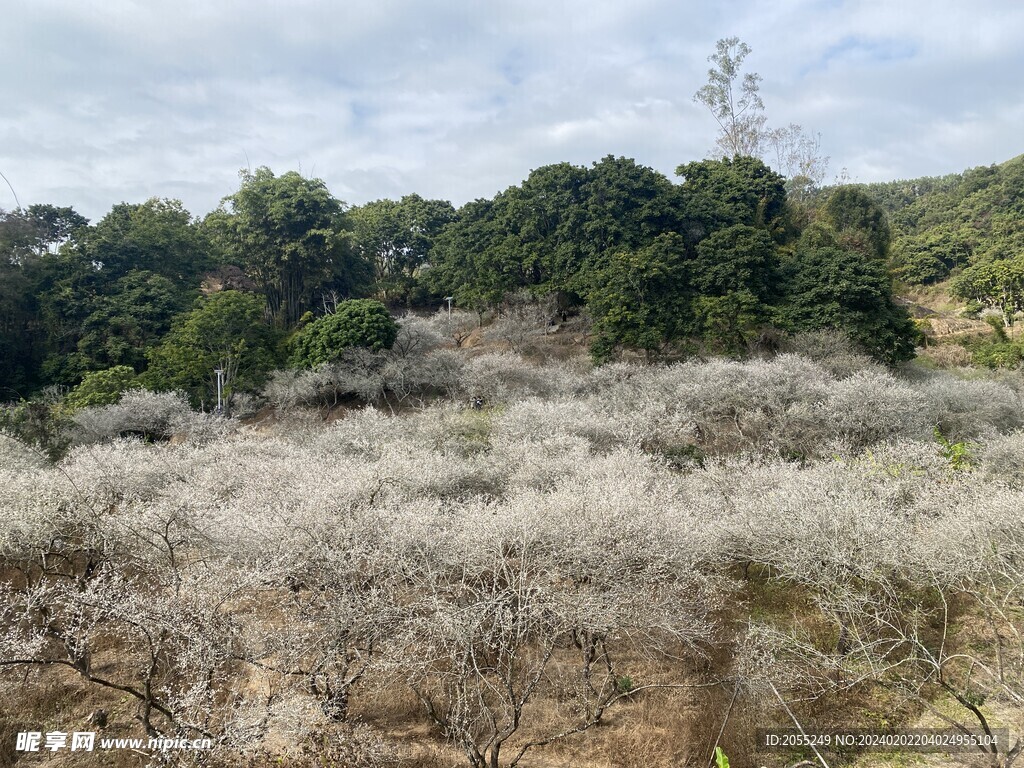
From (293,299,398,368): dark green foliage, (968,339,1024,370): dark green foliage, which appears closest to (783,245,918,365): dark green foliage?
(968,339,1024,370): dark green foliage

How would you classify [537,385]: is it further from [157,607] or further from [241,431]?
[157,607]

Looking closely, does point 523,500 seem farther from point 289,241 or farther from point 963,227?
point 963,227

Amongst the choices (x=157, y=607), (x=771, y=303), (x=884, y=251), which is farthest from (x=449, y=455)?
(x=884, y=251)

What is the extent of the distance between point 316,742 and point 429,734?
Result: 4.90ft

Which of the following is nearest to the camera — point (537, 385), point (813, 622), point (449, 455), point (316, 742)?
point (316, 742)

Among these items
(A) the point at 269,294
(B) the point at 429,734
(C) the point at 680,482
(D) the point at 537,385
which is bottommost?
(B) the point at 429,734

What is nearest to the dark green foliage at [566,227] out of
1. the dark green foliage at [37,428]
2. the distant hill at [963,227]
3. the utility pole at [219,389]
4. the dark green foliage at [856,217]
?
the dark green foliage at [856,217]

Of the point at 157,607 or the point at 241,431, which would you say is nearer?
the point at 157,607

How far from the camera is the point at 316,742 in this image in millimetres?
7090

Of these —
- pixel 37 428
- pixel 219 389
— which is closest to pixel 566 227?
pixel 219 389

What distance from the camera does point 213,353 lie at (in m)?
25.2

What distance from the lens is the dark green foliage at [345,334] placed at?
24.9 m

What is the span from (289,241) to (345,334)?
11040 mm

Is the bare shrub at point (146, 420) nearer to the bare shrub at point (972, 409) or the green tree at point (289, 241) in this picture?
the green tree at point (289, 241)
